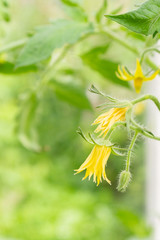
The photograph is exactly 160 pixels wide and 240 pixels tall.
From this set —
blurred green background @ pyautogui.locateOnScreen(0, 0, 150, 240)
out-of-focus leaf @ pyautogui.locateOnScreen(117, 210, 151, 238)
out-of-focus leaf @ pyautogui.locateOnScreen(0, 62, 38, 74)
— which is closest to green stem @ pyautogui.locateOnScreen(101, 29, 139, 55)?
out-of-focus leaf @ pyautogui.locateOnScreen(0, 62, 38, 74)

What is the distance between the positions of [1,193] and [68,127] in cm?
233

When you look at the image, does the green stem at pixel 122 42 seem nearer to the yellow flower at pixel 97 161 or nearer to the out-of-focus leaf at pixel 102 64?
the out-of-focus leaf at pixel 102 64

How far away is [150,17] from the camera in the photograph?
14.0 inches

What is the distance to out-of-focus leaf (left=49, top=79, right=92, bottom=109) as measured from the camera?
76cm

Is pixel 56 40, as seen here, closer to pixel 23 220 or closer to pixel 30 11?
pixel 23 220

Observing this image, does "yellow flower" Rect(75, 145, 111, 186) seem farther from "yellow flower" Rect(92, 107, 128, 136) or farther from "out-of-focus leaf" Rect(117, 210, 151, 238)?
"out-of-focus leaf" Rect(117, 210, 151, 238)

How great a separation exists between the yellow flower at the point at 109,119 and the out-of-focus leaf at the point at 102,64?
0.90ft

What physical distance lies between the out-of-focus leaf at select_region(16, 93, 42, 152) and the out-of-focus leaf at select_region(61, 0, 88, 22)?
6.8 inches

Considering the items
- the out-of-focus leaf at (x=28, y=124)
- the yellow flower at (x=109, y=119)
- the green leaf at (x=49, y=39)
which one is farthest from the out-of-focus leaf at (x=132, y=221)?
the yellow flower at (x=109, y=119)

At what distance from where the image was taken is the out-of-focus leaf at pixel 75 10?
24.9 inches

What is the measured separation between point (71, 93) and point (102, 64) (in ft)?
0.40

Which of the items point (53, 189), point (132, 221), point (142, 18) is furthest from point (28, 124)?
point (53, 189)

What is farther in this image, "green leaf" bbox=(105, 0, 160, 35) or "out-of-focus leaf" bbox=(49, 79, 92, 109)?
"out-of-focus leaf" bbox=(49, 79, 92, 109)

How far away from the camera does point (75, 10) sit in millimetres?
657
